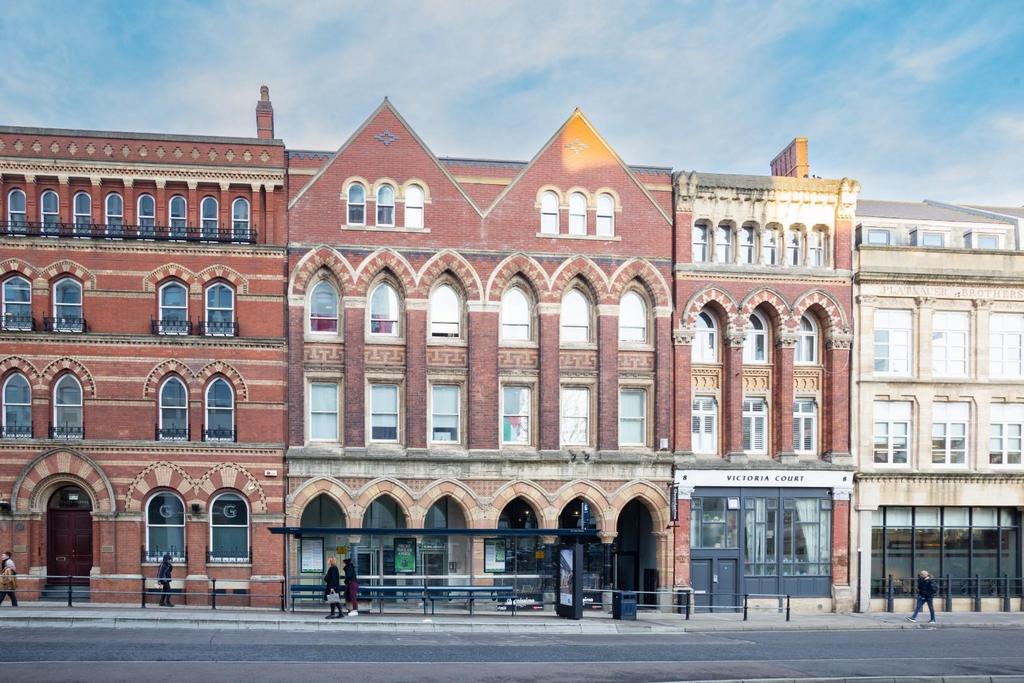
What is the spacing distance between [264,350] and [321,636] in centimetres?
994

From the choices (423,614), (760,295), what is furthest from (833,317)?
(423,614)

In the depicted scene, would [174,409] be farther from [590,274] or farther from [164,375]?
[590,274]

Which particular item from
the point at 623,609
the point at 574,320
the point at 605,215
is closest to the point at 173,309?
the point at 574,320

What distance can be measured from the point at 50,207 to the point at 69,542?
33.5 ft

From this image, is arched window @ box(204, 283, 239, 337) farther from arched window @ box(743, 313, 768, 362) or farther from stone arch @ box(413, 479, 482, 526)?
arched window @ box(743, 313, 768, 362)

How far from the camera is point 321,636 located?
82.8 feet

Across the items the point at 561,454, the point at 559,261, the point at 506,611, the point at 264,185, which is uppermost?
the point at 264,185

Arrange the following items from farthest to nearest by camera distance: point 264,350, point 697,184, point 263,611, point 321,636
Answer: point 697,184
point 264,350
point 263,611
point 321,636

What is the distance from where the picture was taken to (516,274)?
33.4 m

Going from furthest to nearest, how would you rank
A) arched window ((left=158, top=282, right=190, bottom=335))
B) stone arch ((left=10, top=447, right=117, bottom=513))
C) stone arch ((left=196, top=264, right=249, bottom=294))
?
stone arch ((left=196, top=264, right=249, bottom=294)) < arched window ((left=158, top=282, right=190, bottom=335)) < stone arch ((left=10, top=447, right=117, bottom=513))

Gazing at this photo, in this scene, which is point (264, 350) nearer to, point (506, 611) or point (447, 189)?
point (447, 189)

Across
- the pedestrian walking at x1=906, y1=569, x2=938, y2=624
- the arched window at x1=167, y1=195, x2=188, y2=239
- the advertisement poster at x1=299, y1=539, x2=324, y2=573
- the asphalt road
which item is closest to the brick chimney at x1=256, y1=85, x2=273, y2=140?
the arched window at x1=167, y1=195, x2=188, y2=239

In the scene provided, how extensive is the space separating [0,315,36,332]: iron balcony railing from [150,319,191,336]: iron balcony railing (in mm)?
3477

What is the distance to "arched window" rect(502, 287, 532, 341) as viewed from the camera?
33625 millimetres
